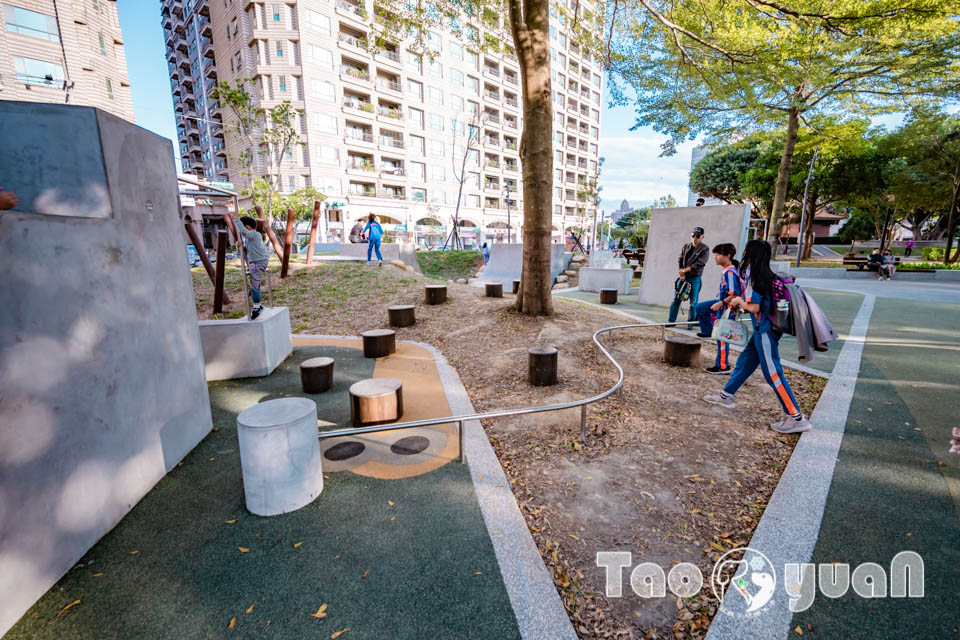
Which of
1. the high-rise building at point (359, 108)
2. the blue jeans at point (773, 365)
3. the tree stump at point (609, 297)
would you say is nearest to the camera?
Answer: the blue jeans at point (773, 365)

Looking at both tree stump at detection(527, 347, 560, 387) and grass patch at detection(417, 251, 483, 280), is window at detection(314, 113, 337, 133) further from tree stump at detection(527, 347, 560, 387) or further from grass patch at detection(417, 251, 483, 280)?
tree stump at detection(527, 347, 560, 387)

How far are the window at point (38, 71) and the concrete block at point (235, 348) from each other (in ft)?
105

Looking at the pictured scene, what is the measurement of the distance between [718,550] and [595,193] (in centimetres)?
5206

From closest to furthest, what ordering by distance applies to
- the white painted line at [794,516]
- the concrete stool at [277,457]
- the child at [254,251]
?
the white painted line at [794,516]
the concrete stool at [277,457]
the child at [254,251]

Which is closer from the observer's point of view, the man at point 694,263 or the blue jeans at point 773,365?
the blue jeans at point 773,365

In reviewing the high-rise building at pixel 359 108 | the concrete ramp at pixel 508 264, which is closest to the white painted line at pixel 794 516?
the concrete ramp at pixel 508 264

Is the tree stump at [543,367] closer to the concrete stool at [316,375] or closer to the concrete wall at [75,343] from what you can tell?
the concrete stool at [316,375]

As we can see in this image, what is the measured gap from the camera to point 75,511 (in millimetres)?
2670

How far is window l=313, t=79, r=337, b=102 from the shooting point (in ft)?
124

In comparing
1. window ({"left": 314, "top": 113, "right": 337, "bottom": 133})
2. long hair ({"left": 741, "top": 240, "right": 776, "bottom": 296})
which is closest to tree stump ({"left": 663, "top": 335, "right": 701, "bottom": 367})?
long hair ({"left": 741, "top": 240, "right": 776, "bottom": 296})

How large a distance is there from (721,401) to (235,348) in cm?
687

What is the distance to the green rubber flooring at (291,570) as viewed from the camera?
7.36 ft

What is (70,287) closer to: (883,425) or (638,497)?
(638,497)

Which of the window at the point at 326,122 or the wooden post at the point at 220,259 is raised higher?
the window at the point at 326,122
